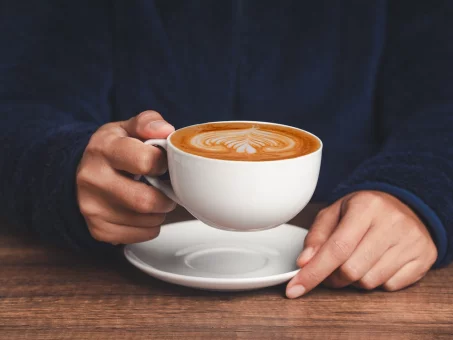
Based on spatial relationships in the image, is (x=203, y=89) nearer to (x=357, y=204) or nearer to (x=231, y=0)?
(x=231, y=0)

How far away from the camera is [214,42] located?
1.24 meters

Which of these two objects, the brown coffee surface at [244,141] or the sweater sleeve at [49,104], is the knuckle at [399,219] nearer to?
the brown coffee surface at [244,141]

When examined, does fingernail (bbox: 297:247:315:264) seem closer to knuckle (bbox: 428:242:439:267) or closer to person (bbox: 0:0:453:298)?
knuckle (bbox: 428:242:439:267)

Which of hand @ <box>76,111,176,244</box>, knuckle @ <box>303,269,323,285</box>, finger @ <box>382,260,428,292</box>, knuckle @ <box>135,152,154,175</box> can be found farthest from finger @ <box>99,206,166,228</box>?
finger @ <box>382,260,428,292</box>

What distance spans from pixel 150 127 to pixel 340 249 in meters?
0.28

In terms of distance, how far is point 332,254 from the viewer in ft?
2.40

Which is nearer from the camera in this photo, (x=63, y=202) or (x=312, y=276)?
(x=312, y=276)

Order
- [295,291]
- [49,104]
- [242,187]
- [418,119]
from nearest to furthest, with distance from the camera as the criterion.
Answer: [242,187]
[295,291]
[418,119]
[49,104]

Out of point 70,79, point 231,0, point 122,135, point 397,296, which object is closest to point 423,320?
point 397,296

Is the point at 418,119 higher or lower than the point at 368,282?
higher

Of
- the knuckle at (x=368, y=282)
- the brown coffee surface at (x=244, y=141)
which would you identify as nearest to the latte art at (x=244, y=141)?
the brown coffee surface at (x=244, y=141)

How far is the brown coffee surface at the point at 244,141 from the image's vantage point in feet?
2.13

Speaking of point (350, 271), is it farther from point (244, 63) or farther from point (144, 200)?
point (244, 63)

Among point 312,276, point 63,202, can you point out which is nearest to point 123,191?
point 63,202
